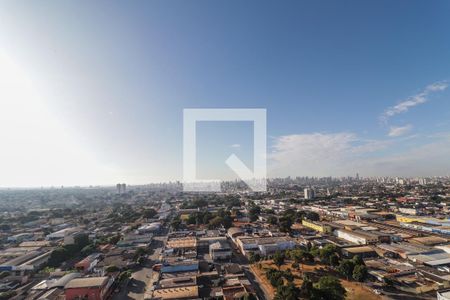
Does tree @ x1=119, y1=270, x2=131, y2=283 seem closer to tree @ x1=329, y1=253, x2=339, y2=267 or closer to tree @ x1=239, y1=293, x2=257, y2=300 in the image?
tree @ x1=239, y1=293, x2=257, y2=300

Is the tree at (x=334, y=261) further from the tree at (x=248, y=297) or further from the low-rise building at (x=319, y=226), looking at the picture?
the low-rise building at (x=319, y=226)

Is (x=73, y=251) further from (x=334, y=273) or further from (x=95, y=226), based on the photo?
(x=334, y=273)

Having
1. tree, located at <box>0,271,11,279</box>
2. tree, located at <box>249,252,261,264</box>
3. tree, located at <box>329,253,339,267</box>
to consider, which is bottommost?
tree, located at <box>0,271,11,279</box>

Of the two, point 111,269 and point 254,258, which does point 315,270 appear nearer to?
point 254,258

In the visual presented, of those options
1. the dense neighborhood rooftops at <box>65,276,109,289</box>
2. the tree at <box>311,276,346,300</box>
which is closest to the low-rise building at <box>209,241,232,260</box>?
the dense neighborhood rooftops at <box>65,276,109,289</box>

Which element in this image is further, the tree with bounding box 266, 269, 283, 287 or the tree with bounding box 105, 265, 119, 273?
the tree with bounding box 105, 265, 119, 273

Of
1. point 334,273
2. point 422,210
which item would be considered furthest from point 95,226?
point 422,210

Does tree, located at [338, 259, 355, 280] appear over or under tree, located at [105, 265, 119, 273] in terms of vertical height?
over

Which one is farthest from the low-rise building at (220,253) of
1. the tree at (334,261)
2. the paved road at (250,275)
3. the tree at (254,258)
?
the tree at (334,261)

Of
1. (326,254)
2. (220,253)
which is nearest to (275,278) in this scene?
(326,254)

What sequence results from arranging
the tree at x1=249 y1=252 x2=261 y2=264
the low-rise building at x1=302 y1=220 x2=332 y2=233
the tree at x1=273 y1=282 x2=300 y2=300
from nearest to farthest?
the tree at x1=273 y1=282 x2=300 y2=300 < the tree at x1=249 y1=252 x2=261 y2=264 < the low-rise building at x1=302 y1=220 x2=332 y2=233
